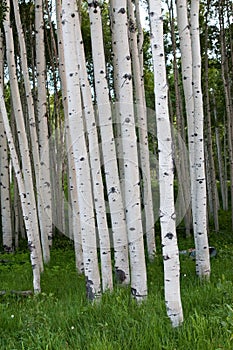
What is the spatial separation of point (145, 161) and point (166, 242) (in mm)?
5709

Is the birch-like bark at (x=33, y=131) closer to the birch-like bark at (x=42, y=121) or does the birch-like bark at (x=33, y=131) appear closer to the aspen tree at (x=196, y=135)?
the birch-like bark at (x=42, y=121)

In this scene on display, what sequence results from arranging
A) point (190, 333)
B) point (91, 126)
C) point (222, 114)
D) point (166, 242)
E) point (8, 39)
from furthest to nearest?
point (222, 114), point (8, 39), point (91, 126), point (166, 242), point (190, 333)

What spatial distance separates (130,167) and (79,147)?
2.37 ft

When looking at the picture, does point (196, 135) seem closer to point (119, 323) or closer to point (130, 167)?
point (130, 167)

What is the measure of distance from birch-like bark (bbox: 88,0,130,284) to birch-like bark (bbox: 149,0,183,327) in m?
1.65

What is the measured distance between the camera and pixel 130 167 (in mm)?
5238

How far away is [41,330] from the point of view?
4145 mm

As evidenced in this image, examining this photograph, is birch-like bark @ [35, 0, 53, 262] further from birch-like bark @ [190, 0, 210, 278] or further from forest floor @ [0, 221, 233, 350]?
birch-like bark @ [190, 0, 210, 278]

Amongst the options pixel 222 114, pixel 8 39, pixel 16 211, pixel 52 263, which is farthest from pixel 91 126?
pixel 222 114

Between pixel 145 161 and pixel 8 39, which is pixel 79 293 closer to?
pixel 145 161

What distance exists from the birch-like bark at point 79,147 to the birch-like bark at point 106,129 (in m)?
0.29

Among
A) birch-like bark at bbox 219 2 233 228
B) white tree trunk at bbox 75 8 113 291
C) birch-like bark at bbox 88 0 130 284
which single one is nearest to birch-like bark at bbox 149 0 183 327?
birch-like bark at bbox 88 0 130 284

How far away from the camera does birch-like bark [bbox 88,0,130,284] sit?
5.74 metres

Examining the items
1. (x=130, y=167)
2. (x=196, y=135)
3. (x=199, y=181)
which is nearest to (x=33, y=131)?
(x=196, y=135)
